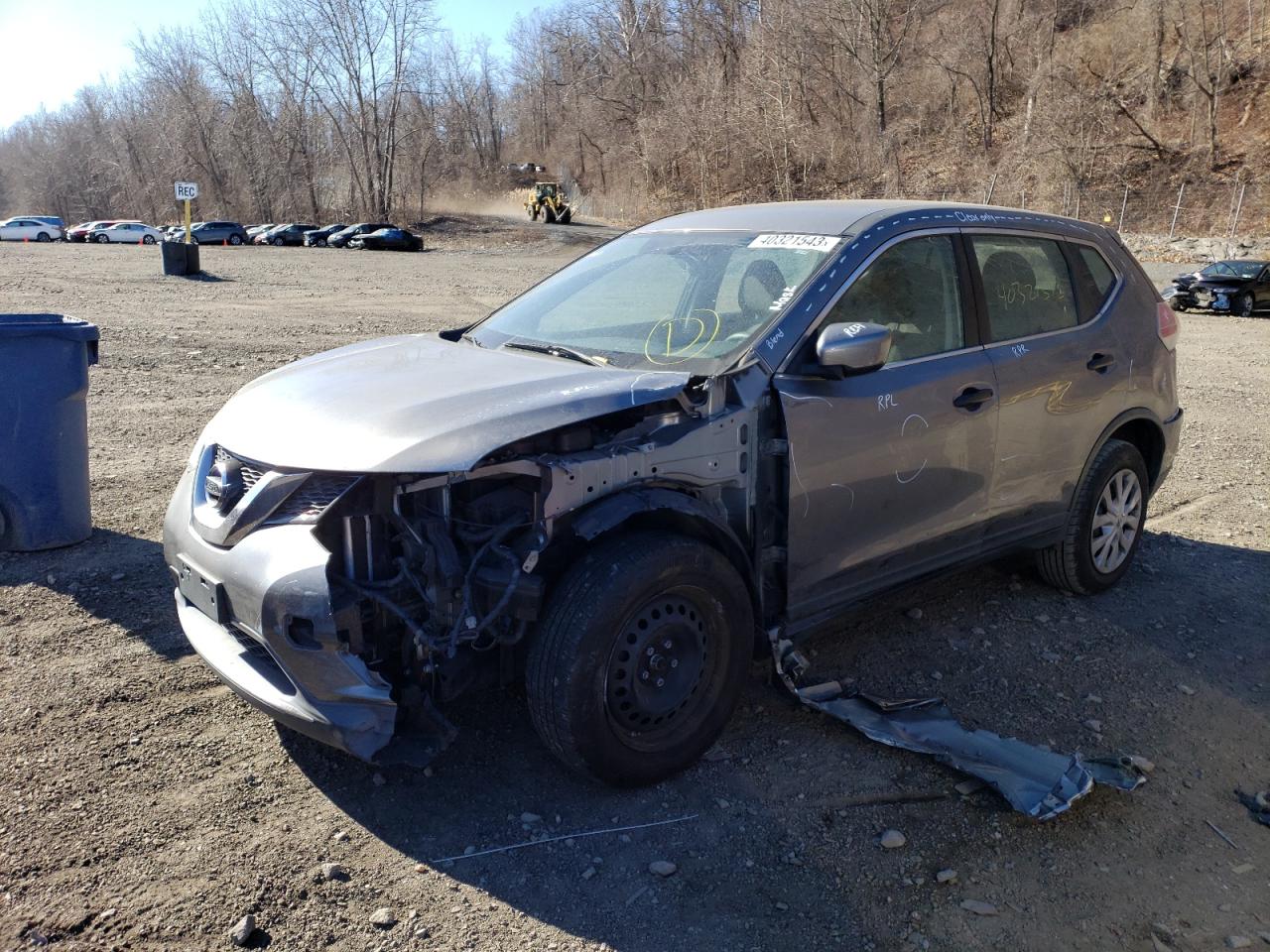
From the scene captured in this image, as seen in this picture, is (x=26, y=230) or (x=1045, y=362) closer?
(x=1045, y=362)

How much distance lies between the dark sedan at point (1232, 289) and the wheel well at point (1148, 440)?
18.1m

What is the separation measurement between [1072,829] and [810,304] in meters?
2.00

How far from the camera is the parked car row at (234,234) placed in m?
47.1

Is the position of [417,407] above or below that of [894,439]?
above

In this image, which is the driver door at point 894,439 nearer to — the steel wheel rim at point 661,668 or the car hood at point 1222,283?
the steel wheel rim at point 661,668

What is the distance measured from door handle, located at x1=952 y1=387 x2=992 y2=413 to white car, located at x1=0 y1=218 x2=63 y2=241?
5916cm

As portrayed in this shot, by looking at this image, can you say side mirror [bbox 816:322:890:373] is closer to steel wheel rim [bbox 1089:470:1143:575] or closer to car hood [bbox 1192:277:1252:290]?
steel wheel rim [bbox 1089:470:1143:575]

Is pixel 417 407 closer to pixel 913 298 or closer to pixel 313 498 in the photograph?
pixel 313 498

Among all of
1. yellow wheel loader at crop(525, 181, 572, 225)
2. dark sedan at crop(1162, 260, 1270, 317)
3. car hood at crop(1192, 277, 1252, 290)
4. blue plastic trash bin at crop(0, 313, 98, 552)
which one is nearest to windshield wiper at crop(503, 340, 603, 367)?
blue plastic trash bin at crop(0, 313, 98, 552)

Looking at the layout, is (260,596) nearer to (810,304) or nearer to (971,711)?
(810,304)

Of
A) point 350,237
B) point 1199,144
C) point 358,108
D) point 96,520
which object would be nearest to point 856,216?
point 96,520

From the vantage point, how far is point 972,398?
13.9 feet

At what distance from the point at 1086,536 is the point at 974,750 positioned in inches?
72.7

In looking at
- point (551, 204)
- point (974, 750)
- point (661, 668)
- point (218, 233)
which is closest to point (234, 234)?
point (218, 233)
